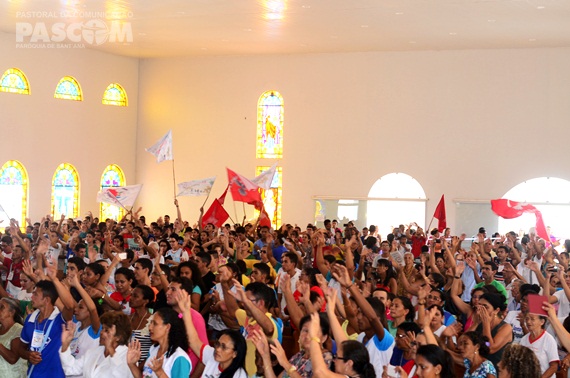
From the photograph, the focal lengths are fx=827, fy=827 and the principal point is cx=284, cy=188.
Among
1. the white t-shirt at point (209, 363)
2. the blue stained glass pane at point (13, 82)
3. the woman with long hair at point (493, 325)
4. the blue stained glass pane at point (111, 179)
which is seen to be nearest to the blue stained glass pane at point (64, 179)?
the blue stained glass pane at point (111, 179)

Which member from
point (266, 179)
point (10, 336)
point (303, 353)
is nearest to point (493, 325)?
point (303, 353)

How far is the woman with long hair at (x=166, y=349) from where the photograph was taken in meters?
6.05

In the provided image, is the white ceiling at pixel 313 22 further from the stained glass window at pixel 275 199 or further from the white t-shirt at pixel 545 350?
the white t-shirt at pixel 545 350

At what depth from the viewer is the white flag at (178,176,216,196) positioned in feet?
66.0

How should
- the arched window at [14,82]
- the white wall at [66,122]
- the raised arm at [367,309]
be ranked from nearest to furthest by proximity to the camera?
1. the raised arm at [367,309]
2. the arched window at [14,82]
3. the white wall at [66,122]

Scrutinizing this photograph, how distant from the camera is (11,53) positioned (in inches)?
888

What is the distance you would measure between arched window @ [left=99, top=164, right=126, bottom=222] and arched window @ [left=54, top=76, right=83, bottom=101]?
2.64 metres

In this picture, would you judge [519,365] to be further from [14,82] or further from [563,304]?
[14,82]

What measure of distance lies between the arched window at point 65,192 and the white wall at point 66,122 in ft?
0.63

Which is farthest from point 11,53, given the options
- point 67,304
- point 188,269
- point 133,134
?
point 67,304

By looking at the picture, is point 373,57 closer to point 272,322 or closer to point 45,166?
point 45,166

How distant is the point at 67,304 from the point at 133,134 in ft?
67.8

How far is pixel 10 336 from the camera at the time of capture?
7121 mm

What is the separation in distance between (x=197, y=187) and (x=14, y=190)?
19.4 ft
